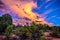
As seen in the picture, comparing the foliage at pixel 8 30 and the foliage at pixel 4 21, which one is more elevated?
the foliage at pixel 4 21

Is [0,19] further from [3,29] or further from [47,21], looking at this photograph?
[47,21]

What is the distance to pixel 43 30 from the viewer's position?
3.72 metres

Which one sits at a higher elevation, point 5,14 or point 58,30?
point 5,14

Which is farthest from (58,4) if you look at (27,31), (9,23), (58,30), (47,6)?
(9,23)

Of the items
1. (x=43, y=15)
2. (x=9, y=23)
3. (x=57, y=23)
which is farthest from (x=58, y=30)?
(x=9, y=23)

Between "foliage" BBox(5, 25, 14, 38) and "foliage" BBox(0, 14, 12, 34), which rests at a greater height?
"foliage" BBox(0, 14, 12, 34)

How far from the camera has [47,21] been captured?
12.5ft

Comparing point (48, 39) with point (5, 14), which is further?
point (5, 14)

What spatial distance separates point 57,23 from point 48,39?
0.38 meters

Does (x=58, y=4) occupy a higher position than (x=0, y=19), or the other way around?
(x=58, y=4)

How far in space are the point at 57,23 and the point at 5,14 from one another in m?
1.10

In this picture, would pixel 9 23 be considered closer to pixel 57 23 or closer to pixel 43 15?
pixel 43 15

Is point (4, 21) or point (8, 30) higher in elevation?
point (4, 21)

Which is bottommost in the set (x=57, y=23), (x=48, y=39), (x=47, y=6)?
(x=48, y=39)
